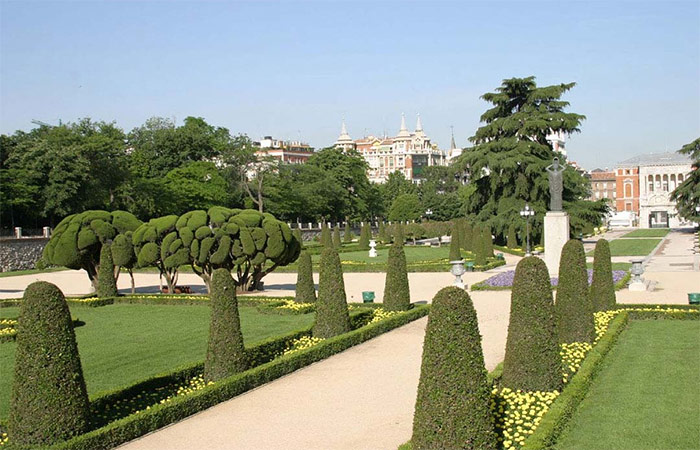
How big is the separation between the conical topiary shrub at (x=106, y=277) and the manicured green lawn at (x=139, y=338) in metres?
1.05

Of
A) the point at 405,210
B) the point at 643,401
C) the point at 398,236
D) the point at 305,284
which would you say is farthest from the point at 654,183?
the point at 643,401

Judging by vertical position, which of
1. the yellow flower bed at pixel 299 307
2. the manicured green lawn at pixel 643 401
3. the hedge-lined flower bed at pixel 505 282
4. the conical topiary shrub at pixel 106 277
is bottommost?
the manicured green lawn at pixel 643 401

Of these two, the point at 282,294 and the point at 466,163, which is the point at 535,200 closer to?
the point at 466,163

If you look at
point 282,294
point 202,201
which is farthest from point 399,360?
point 202,201

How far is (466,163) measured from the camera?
48.3 meters

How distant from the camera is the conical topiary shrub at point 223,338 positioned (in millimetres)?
11484

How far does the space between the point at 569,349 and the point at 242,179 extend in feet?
170

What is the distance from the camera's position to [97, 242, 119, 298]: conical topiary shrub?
23.5 metres

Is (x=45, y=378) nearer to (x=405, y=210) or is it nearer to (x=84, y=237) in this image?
(x=84, y=237)

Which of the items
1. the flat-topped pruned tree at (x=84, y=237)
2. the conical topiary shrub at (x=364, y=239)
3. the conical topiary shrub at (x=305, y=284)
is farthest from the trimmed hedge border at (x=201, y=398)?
the conical topiary shrub at (x=364, y=239)

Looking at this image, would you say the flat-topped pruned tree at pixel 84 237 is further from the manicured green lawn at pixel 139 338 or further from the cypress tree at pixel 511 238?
the cypress tree at pixel 511 238

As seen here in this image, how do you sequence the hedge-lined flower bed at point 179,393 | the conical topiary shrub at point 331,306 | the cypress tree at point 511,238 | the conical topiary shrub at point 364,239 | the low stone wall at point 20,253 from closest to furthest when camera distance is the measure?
the hedge-lined flower bed at point 179,393, the conical topiary shrub at point 331,306, the low stone wall at point 20,253, the cypress tree at point 511,238, the conical topiary shrub at point 364,239

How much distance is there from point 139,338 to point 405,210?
70363 mm

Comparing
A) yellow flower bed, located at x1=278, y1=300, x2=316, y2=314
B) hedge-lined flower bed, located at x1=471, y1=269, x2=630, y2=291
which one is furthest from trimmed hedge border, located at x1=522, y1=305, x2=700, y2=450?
yellow flower bed, located at x1=278, y1=300, x2=316, y2=314
